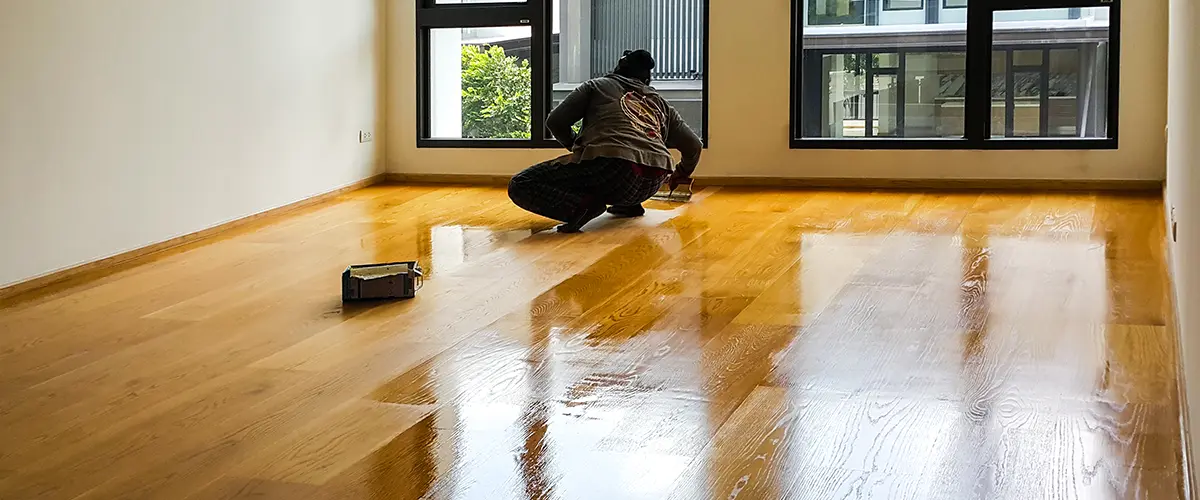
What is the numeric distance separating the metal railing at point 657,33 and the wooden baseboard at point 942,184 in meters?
0.71

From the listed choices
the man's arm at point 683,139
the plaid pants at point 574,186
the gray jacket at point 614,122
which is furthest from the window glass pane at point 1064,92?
the plaid pants at point 574,186

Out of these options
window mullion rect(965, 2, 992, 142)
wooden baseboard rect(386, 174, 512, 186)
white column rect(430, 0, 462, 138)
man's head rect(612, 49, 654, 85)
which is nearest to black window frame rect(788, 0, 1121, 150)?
window mullion rect(965, 2, 992, 142)

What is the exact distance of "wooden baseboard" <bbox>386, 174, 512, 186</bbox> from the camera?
25.8 ft

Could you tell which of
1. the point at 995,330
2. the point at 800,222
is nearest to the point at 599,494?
the point at 995,330

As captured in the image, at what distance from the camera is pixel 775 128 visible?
24.5 feet

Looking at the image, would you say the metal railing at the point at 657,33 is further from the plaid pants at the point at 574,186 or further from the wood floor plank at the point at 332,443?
the wood floor plank at the point at 332,443

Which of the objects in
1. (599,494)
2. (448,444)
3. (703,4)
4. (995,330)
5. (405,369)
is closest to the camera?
(599,494)

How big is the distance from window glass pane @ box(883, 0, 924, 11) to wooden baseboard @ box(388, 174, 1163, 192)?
3.20 ft

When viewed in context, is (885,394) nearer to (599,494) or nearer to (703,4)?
(599,494)

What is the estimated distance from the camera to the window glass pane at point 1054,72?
695 centimetres

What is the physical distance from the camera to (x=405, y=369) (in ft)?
10.8

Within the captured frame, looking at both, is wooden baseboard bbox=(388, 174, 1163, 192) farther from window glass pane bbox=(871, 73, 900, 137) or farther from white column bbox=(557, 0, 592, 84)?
white column bbox=(557, 0, 592, 84)

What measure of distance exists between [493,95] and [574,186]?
7.47 feet

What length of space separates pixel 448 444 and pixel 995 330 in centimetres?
171
